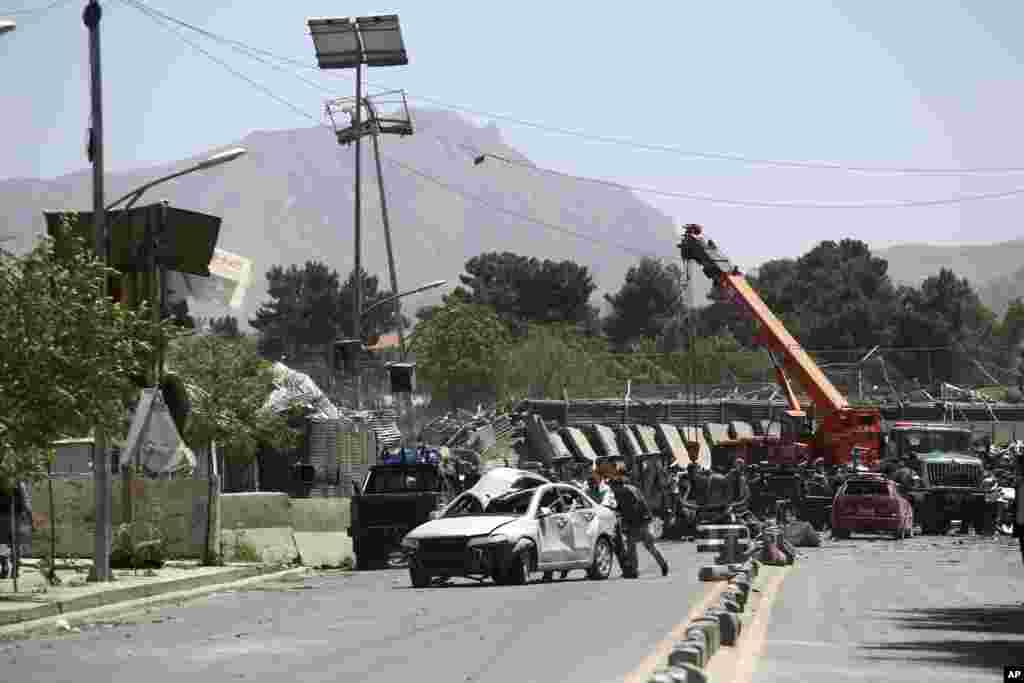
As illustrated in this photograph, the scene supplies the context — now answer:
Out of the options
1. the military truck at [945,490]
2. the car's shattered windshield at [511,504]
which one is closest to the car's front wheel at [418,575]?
the car's shattered windshield at [511,504]

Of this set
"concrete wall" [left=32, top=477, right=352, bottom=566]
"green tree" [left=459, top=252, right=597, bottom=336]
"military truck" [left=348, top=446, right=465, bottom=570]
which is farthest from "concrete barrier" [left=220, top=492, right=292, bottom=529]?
"green tree" [left=459, top=252, right=597, bottom=336]

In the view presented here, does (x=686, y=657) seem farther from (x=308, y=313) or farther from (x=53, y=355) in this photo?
(x=308, y=313)

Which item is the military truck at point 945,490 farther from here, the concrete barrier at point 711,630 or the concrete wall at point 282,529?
the concrete barrier at point 711,630

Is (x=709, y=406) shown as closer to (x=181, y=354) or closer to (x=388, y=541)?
(x=181, y=354)

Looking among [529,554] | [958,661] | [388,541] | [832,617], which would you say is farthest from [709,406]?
[958,661]

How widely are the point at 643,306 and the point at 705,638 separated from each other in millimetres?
166000

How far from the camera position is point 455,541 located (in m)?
26.8

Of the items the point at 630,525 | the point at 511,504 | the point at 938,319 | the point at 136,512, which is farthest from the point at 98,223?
the point at 938,319

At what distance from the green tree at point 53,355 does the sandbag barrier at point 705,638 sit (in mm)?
8973

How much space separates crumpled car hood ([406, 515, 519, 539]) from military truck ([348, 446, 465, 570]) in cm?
542

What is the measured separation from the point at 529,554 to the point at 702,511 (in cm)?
1500

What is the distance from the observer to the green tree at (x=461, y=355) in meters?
109

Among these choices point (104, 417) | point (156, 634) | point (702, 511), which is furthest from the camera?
point (702, 511)

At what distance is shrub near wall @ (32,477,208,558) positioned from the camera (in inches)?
1252
